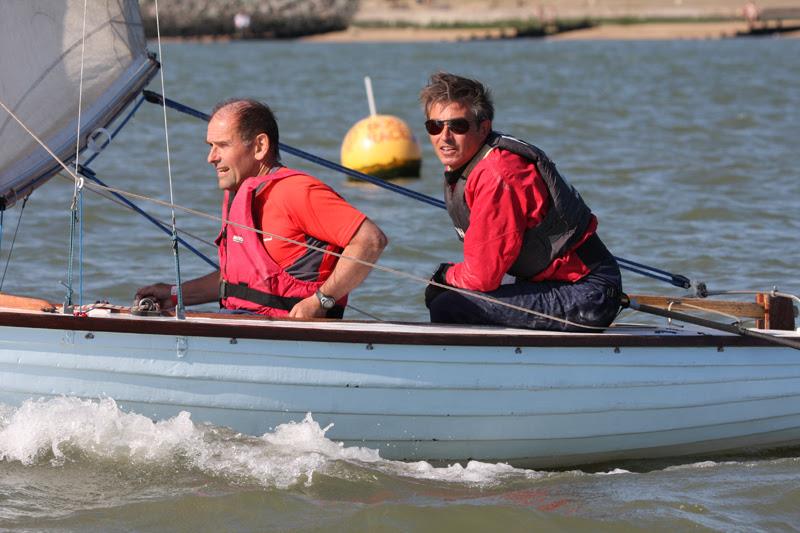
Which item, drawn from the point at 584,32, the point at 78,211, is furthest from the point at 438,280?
the point at 584,32

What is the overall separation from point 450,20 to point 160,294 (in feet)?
205

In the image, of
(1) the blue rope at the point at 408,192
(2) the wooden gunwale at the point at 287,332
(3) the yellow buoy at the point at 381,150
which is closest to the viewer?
(2) the wooden gunwale at the point at 287,332

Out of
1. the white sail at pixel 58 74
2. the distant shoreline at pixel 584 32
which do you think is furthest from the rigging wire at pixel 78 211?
the distant shoreline at pixel 584 32

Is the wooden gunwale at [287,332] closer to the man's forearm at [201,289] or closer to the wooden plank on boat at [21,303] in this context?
the wooden plank on boat at [21,303]

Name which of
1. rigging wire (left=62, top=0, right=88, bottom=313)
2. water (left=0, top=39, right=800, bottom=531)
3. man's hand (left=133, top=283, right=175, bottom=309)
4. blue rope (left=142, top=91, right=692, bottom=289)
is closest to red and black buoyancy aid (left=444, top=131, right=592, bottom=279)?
blue rope (left=142, top=91, right=692, bottom=289)

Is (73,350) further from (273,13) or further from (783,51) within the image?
(273,13)

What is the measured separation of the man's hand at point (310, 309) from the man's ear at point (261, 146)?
55 centimetres

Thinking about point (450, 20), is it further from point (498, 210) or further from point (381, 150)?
point (498, 210)

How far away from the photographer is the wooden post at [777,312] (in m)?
5.39

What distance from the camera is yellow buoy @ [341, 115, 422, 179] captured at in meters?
13.3

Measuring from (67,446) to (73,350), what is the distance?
447 mm

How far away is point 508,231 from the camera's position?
4.71 meters

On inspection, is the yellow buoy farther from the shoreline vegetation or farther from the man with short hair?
the shoreline vegetation

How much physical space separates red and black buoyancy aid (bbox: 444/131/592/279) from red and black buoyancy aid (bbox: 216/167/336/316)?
1.87 feet
